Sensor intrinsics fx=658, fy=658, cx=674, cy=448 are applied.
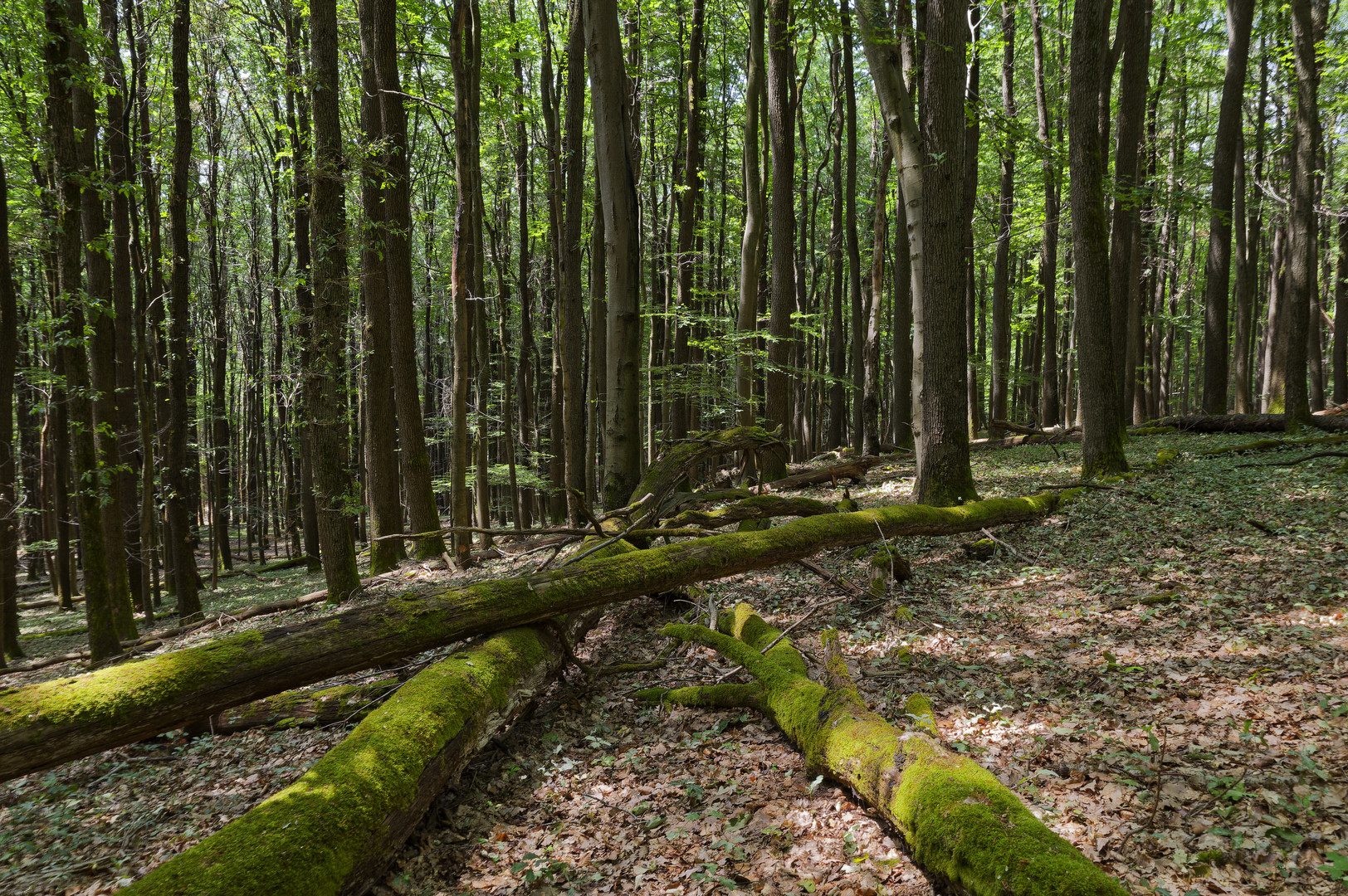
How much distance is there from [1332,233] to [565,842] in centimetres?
3715

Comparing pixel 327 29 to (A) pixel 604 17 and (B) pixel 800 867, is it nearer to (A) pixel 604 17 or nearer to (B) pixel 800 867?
(A) pixel 604 17

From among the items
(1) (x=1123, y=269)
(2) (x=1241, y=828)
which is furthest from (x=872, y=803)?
(1) (x=1123, y=269)

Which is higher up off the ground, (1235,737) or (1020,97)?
(1020,97)

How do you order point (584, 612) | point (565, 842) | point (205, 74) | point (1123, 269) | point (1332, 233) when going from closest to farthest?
point (565, 842) → point (584, 612) → point (1123, 269) → point (205, 74) → point (1332, 233)

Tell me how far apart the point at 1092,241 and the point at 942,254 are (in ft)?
9.82

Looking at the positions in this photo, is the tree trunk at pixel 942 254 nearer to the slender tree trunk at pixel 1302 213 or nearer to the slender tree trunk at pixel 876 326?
the slender tree trunk at pixel 1302 213

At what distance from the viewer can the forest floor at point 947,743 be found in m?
2.99

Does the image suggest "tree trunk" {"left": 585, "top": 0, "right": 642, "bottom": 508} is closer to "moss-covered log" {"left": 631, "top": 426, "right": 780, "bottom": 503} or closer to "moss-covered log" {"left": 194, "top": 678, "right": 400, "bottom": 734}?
"moss-covered log" {"left": 631, "top": 426, "right": 780, "bottom": 503}

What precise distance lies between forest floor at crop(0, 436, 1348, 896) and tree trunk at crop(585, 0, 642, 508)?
2709 millimetres

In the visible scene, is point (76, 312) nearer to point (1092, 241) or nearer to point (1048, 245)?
point (1092, 241)

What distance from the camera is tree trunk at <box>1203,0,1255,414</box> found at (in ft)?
47.6

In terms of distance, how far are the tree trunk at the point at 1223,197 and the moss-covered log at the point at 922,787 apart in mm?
14878

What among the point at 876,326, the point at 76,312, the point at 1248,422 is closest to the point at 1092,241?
the point at 1248,422

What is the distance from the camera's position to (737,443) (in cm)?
858
